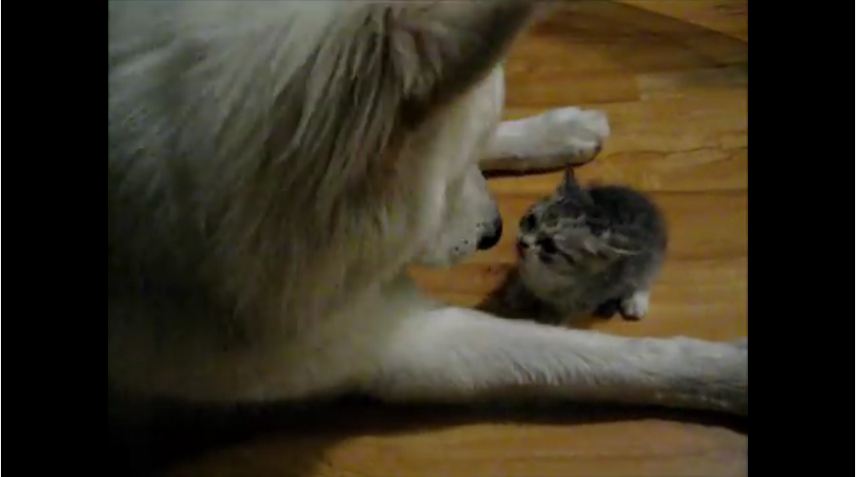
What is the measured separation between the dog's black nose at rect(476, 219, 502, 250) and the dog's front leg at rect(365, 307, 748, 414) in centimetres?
15

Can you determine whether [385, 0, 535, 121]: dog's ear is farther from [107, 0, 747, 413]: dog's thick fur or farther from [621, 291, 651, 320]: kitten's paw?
[621, 291, 651, 320]: kitten's paw

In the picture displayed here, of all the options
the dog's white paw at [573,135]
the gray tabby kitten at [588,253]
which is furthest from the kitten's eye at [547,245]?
the dog's white paw at [573,135]

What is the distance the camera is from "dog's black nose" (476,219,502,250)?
152 cm

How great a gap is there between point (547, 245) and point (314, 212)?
0.61 metres

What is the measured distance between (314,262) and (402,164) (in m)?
0.15

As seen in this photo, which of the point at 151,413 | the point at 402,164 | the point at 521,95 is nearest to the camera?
the point at 402,164

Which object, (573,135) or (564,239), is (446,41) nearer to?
(564,239)

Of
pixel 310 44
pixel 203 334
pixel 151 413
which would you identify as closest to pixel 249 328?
pixel 203 334

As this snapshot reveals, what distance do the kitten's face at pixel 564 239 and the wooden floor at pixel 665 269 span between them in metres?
0.11

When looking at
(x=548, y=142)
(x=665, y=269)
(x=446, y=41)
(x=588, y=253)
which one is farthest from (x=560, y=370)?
(x=446, y=41)
